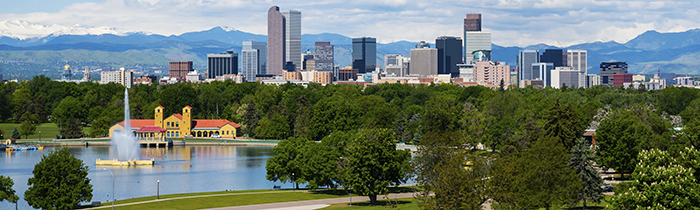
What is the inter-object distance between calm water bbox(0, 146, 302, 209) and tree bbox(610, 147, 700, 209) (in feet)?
131

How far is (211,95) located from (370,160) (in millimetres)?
112635

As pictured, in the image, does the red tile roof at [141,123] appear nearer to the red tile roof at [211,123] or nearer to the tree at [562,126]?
the red tile roof at [211,123]

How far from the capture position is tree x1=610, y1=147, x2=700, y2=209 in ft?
121

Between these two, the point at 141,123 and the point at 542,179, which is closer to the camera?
the point at 542,179

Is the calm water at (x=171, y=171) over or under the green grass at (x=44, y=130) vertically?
under

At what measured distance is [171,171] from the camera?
86.5 meters

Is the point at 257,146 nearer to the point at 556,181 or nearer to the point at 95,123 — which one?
the point at 95,123

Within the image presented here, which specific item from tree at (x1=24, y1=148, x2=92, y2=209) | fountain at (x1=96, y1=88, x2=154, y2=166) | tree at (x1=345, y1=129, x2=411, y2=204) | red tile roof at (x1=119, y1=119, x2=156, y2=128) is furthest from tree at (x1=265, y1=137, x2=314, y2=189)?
red tile roof at (x1=119, y1=119, x2=156, y2=128)

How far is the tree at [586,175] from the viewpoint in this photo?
174 ft

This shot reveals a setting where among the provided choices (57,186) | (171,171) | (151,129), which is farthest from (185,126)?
(57,186)

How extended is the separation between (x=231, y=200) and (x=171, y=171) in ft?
96.9

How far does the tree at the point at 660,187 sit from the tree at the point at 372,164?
816 inches

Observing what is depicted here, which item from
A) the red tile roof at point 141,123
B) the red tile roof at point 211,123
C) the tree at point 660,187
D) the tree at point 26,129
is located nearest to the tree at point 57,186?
the tree at point 660,187

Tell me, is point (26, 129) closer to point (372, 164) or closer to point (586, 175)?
point (372, 164)
